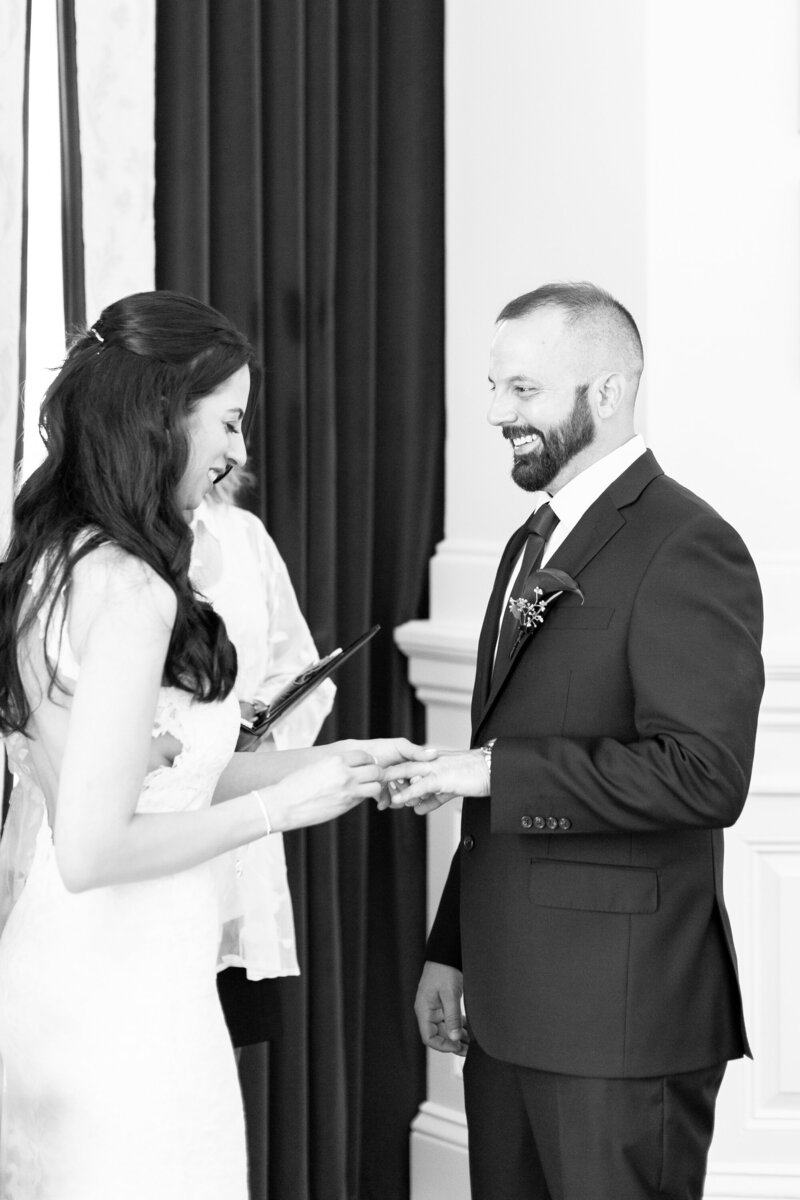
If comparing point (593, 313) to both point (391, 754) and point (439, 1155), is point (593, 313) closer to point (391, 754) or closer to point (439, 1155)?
point (391, 754)

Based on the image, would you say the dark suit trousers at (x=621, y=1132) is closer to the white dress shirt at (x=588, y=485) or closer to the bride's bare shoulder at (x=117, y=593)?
the white dress shirt at (x=588, y=485)

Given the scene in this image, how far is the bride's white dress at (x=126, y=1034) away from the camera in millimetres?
1724

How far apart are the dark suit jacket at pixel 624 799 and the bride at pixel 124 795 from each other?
35 cm

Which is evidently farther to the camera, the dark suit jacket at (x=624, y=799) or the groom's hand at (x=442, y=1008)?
the groom's hand at (x=442, y=1008)

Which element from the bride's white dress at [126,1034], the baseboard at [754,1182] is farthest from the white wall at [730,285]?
the bride's white dress at [126,1034]

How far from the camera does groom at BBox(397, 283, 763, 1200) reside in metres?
1.93

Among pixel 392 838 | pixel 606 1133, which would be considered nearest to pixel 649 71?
pixel 392 838

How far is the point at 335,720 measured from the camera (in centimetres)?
327

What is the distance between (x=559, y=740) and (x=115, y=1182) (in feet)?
2.56

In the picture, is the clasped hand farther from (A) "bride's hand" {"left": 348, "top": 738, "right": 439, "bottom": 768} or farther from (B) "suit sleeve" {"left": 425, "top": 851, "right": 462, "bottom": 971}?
(B) "suit sleeve" {"left": 425, "top": 851, "right": 462, "bottom": 971}

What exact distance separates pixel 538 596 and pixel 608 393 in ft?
1.12

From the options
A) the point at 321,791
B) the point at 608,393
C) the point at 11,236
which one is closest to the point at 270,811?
the point at 321,791

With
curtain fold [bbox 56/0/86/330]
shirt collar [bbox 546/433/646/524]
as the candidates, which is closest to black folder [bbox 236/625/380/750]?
shirt collar [bbox 546/433/646/524]

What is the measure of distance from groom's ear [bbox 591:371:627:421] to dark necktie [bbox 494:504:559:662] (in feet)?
0.58
